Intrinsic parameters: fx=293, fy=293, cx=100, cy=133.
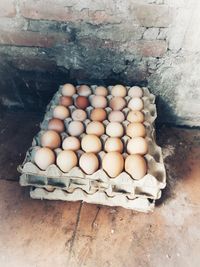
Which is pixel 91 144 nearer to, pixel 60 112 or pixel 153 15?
pixel 60 112

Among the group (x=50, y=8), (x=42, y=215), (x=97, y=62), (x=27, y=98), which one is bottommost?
(x=42, y=215)

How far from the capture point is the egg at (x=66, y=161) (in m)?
1.65

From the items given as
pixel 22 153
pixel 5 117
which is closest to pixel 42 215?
pixel 22 153

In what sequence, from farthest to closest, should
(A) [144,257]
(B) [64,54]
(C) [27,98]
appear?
(C) [27,98]
(B) [64,54]
(A) [144,257]

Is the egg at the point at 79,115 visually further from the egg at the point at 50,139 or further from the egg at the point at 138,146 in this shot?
the egg at the point at 138,146

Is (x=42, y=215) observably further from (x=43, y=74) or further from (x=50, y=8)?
(x=50, y=8)

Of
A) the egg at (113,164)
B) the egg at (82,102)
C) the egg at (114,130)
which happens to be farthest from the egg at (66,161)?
the egg at (82,102)

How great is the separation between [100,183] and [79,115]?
0.46 meters

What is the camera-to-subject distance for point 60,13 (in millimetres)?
1847

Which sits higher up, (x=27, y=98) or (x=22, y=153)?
(x=27, y=98)

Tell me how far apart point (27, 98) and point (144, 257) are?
1481 millimetres

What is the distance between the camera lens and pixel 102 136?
5.89 feet

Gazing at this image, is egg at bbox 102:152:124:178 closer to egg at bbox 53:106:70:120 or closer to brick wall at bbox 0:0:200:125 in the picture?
egg at bbox 53:106:70:120

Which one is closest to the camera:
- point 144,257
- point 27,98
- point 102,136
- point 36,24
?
point 144,257
